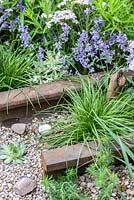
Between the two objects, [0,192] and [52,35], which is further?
[52,35]

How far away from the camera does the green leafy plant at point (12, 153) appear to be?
288 cm

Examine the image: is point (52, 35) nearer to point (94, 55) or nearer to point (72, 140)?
point (94, 55)

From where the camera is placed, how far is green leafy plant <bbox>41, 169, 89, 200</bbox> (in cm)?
246

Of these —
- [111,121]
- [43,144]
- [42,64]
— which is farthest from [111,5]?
[43,144]

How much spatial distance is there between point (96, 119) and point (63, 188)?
0.48 m

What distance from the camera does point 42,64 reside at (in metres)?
3.24

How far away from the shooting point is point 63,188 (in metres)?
2.56

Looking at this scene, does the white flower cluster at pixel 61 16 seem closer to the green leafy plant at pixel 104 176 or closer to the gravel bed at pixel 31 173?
the gravel bed at pixel 31 173

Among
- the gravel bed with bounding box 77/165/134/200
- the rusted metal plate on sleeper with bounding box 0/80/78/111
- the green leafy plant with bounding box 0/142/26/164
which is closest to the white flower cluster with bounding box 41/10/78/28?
the rusted metal plate on sleeper with bounding box 0/80/78/111

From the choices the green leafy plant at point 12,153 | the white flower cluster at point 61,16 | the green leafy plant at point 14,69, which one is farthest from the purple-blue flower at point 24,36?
the green leafy plant at point 12,153

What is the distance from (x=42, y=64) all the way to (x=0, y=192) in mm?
930

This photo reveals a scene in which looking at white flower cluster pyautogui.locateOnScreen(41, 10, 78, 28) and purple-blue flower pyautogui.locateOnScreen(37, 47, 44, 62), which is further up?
white flower cluster pyautogui.locateOnScreen(41, 10, 78, 28)

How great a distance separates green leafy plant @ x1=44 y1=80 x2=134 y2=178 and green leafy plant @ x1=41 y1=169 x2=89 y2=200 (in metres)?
0.22

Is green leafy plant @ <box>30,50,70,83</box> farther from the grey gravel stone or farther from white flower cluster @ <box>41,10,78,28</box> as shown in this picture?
the grey gravel stone
